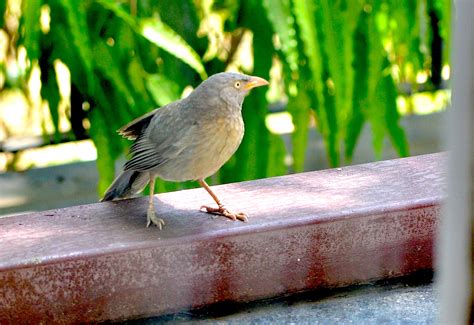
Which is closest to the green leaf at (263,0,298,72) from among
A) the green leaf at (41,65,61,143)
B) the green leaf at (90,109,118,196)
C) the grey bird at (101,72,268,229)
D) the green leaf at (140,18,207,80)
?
the green leaf at (140,18,207,80)

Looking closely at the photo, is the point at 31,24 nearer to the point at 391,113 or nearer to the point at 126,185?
the point at 126,185

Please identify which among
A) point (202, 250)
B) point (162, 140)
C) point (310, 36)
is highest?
point (310, 36)

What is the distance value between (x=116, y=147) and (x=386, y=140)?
1.27m

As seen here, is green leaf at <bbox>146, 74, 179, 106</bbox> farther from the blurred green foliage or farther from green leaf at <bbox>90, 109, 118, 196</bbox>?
green leaf at <bbox>90, 109, 118, 196</bbox>

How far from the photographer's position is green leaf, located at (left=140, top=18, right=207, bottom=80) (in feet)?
7.61

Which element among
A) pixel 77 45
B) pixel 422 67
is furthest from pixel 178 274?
pixel 422 67

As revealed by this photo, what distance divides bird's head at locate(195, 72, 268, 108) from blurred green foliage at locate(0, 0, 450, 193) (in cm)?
74

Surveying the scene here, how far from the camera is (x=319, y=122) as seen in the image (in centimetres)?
276

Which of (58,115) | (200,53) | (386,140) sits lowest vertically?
(386,140)

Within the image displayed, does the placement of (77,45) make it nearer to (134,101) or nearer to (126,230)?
(134,101)

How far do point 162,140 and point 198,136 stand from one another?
90mm

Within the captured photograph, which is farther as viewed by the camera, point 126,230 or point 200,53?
point 200,53

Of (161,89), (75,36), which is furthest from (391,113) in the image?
(75,36)

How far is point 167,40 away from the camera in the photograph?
2.34 metres
